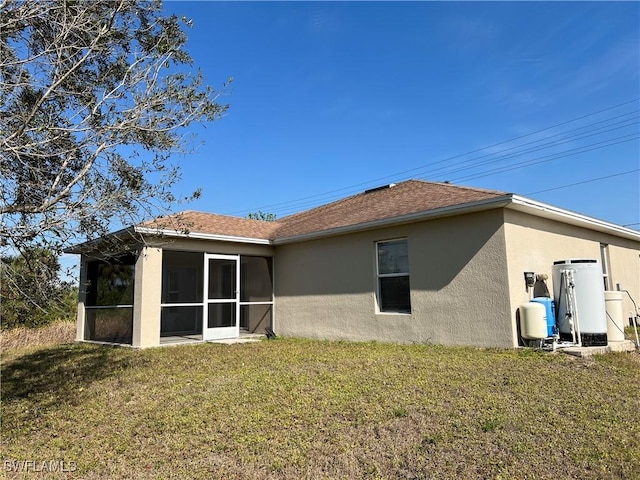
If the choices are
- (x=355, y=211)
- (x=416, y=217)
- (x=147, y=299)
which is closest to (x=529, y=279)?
(x=416, y=217)

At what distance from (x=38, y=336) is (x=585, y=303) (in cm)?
1519

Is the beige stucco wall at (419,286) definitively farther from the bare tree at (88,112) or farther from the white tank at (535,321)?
the bare tree at (88,112)

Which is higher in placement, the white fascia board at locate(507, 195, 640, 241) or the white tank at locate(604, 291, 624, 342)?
the white fascia board at locate(507, 195, 640, 241)

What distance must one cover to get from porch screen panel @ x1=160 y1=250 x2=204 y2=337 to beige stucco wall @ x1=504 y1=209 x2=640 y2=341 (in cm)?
936

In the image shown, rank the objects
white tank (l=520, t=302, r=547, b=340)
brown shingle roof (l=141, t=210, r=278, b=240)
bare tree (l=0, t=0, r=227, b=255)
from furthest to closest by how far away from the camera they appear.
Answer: brown shingle roof (l=141, t=210, r=278, b=240)
white tank (l=520, t=302, r=547, b=340)
bare tree (l=0, t=0, r=227, b=255)

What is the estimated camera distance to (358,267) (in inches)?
417

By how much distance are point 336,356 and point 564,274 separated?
4.75 metres

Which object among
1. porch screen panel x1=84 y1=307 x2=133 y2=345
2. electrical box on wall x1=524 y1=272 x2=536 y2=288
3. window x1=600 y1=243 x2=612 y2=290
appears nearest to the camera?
electrical box on wall x1=524 y1=272 x2=536 y2=288

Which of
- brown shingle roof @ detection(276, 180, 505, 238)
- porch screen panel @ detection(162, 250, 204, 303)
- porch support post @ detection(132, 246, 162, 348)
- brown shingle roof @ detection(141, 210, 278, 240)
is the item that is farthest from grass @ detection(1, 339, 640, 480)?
porch screen panel @ detection(162, 250, 204, 303)

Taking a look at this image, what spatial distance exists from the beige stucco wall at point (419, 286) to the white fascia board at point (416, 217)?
247 millimetres

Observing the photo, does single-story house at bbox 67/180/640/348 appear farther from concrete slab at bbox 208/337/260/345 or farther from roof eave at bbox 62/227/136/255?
concrete slab at bbox 208/337/260/345

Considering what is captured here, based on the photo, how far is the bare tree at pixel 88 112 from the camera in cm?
473

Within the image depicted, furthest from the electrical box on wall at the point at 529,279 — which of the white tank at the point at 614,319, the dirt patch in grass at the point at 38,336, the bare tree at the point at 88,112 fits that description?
the dirt patch in grass at the point at 38,336

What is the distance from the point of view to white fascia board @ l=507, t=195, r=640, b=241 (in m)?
7.97
